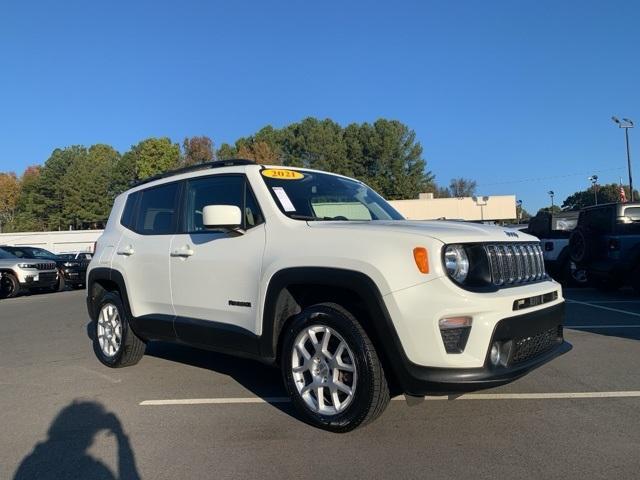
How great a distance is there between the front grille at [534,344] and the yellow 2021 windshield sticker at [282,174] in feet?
7.64

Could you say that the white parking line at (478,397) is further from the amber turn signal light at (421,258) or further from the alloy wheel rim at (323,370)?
the amber turn signal light at (421,258)

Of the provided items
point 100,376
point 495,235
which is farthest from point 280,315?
point 100,376

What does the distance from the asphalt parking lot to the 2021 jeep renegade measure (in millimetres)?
381

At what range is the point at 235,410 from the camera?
4.60m

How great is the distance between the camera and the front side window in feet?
15.3

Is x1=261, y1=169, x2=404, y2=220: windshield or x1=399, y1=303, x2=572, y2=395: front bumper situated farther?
x1=261, y1=169, x2=404, y2=220: windshield

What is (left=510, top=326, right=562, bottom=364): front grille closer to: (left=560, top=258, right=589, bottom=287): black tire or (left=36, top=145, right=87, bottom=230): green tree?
(left=560, top=258, right=589, bottom=287): black tire

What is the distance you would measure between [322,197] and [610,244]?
28.5ft

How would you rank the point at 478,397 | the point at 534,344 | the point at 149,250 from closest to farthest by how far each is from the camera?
1. the point at 534,344
2. the point at 478,397
3. the point at 149,250

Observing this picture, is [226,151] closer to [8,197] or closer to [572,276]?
[8,197]

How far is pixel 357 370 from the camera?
3752 mm

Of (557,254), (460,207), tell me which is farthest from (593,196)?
(557,254)

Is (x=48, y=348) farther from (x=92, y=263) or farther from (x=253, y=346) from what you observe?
(x=253, y=346)

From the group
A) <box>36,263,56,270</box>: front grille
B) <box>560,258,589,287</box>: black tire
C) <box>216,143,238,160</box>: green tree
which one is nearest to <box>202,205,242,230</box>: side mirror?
<box>560,258,589,287</box>: black tire
